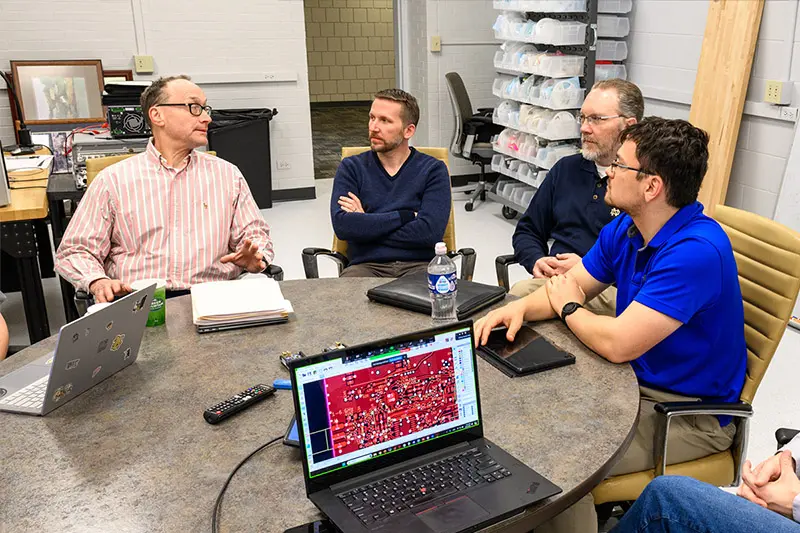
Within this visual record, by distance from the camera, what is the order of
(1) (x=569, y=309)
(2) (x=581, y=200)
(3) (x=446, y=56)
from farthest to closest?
(3) (x=446, y=56), (2) (x=581, y=200), (1) (x=569, y=309)

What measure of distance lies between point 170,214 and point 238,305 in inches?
33.0

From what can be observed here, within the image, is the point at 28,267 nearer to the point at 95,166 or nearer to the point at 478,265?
the point at 95,166

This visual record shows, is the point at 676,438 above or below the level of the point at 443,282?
below

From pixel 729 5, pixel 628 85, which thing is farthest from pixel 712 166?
pixel 628 85

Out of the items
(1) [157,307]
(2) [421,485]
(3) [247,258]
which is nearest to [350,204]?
(3) [247,258]

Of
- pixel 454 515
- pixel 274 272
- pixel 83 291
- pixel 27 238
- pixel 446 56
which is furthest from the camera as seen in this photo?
pixel 446 56

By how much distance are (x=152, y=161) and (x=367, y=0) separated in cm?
1087

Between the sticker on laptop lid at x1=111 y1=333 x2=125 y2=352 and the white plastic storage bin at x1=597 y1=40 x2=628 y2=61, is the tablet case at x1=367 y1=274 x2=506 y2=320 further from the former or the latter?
the white plastic storage bin at x1=597 y1=40 x2=628 y2=61

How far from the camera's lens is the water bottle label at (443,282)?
2.15m

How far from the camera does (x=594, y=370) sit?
6.07 ft

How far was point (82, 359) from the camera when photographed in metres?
1.67

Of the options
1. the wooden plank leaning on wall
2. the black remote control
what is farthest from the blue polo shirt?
the wooden plank leaning on wall

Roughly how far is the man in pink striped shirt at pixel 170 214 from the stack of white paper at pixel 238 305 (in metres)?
0.46

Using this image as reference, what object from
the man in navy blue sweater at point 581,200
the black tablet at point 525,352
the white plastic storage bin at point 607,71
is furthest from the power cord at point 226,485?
the white plastic storage bin at point 607,71
